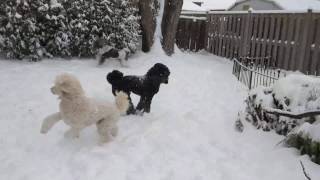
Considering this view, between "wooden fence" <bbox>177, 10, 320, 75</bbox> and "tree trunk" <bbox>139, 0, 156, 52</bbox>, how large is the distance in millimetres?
3362

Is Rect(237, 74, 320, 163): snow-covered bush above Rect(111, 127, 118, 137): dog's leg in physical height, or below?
above

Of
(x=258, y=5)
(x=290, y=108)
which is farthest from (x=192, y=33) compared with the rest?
(x=290, y=108)

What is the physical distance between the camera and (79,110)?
486cm

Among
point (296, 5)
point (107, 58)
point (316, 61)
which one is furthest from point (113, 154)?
point (296, 5)

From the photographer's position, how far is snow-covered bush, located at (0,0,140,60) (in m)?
9.69

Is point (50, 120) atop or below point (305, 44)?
below

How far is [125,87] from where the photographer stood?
20.1 feet

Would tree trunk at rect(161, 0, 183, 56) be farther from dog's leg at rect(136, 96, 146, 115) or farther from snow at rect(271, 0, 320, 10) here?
snow at rect(271, 0, 320, 10)

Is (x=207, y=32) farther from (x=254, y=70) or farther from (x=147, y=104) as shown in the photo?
(x=147, y=104)

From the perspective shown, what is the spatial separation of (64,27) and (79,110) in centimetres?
589

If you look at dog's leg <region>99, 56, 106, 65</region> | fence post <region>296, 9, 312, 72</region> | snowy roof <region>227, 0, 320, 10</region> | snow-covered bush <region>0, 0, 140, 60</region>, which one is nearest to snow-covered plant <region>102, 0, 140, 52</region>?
snow-covered bush <region>0, 0, 140, 60</region>

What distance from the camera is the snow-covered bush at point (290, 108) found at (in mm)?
5199

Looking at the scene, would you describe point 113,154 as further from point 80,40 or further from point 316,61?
point 316,61

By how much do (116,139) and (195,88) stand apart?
138 inches
